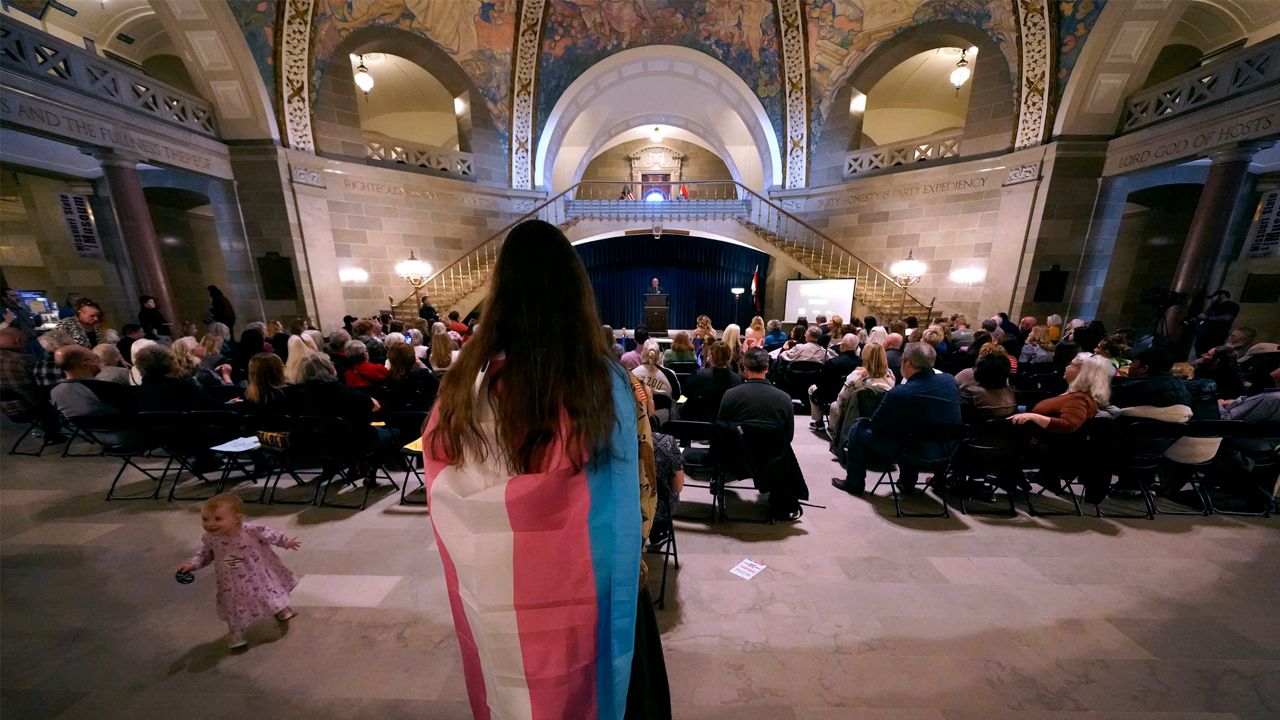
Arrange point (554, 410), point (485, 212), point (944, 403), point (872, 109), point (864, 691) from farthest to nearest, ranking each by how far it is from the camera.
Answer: point (872, 109), point (485, 212), point (944, 403), point (864, 691), point (554, 410)

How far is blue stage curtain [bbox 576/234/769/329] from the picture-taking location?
486 inches

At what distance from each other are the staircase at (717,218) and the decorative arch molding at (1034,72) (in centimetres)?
320

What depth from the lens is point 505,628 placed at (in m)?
0.98

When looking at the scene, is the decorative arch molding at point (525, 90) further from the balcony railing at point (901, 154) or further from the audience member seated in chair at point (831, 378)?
the audience member seated in chair at point (831, 378)

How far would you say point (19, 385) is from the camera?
3.75 metres

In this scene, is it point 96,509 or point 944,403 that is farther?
point 96,509

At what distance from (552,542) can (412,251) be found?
32.5ft

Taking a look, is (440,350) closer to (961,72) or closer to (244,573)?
(244,573)

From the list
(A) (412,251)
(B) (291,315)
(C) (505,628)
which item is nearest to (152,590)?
(C) (505,628)

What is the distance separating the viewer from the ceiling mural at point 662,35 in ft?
30.8

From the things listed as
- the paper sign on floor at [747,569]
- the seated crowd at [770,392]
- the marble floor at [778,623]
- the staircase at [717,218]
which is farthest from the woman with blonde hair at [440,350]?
the staircase at [717,218]

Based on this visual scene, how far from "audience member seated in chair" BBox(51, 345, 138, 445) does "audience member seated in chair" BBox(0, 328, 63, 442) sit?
3.94 ft

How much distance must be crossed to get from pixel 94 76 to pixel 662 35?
10072mm

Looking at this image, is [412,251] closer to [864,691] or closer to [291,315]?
[291,315]
